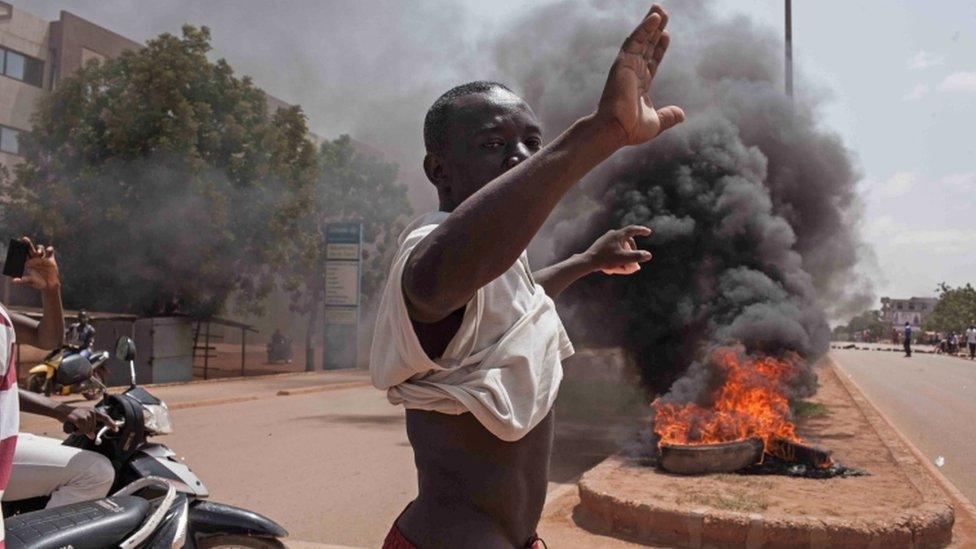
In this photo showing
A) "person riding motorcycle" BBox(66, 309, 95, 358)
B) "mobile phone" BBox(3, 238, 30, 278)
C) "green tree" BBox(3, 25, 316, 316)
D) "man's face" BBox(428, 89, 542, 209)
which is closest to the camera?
"man's face" BBox(428, 89, 542, 209)

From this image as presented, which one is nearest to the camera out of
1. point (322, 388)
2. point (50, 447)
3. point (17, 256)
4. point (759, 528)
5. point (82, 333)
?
point (17, 256)

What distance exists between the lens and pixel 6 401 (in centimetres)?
161

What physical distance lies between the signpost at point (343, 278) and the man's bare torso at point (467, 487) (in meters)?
19.8

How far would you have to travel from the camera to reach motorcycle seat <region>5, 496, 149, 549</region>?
8.12 feet

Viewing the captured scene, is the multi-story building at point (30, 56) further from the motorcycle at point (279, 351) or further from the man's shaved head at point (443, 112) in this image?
the man's shaved head at point (443, 112)

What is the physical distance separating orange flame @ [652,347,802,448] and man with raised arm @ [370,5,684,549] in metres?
6.19

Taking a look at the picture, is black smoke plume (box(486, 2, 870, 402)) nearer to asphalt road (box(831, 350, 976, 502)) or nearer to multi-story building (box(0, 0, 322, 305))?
asphalt road (box(831, 350, 976, 502))

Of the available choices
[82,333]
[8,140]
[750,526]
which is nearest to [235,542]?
[750,526]

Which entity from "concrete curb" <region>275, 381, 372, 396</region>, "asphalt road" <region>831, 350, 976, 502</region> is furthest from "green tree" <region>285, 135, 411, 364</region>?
"asphalt road" <region>831, 350, 976, 502</region>

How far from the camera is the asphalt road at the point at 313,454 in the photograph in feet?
20.0

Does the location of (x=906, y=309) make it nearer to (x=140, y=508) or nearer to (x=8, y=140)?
(x=8, y=140)

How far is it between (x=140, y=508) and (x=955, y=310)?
6254cm

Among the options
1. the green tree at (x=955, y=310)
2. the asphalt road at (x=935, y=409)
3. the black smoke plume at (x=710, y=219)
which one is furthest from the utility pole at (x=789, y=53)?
the green tree at (x=955, y=310)

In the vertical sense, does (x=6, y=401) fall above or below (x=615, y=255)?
below
